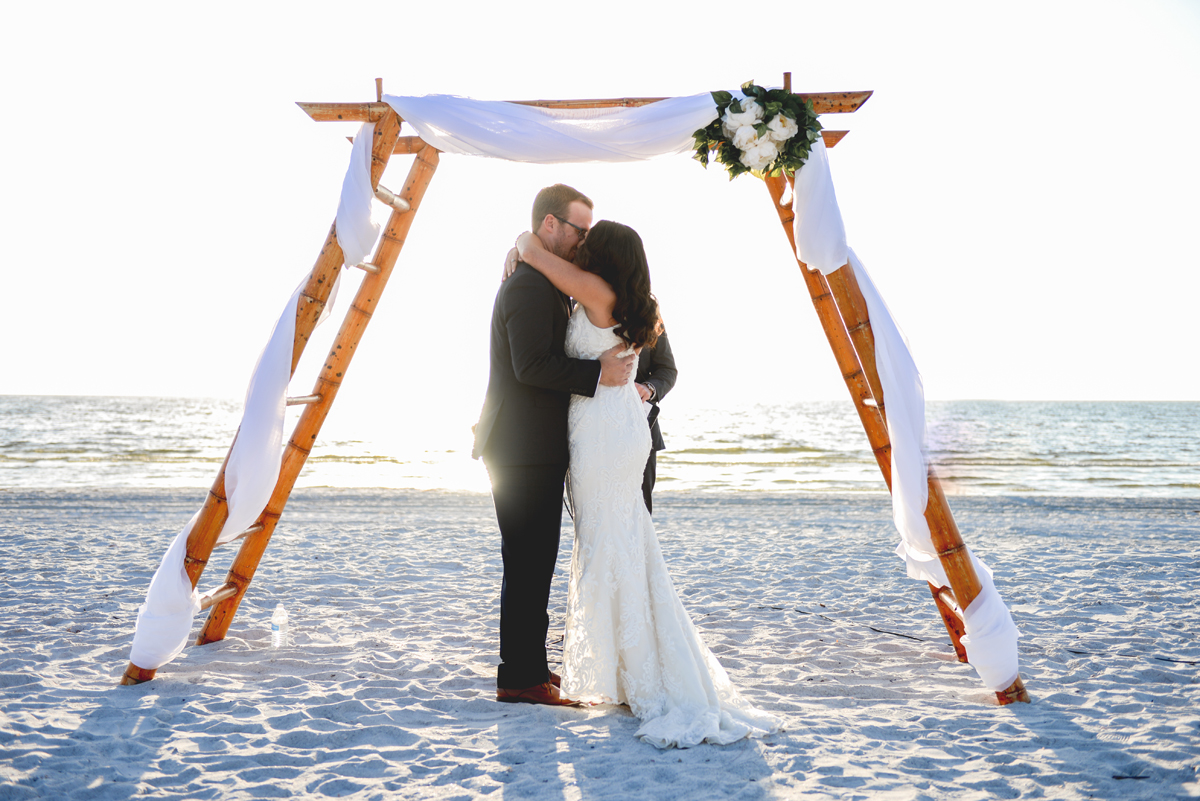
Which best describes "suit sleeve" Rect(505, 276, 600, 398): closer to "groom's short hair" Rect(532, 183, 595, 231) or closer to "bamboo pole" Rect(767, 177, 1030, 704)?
"groom's short hair" Rect(532, 183, 595, 231)

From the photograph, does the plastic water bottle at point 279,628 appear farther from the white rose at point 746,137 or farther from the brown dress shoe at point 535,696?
the white rose at point 746,137

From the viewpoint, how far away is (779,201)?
3.33 meters

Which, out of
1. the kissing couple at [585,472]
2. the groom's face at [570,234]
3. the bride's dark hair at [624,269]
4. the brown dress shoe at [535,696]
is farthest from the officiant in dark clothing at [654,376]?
the brown dress shoe at [535,696]

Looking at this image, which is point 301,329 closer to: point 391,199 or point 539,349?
point 391,199

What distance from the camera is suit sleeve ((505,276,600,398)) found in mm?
2834

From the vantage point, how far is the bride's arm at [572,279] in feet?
9.34

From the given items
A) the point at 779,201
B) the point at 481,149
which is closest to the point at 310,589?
the point at 481,149

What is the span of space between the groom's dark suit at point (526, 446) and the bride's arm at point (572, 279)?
0.25 ft

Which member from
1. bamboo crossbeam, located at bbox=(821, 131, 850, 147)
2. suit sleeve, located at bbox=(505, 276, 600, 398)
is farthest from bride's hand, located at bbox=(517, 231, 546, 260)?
bamboo crossbeam, located at bbox=(821, 131, 850, 147)

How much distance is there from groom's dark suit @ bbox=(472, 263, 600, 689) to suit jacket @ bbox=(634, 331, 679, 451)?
1.49ft

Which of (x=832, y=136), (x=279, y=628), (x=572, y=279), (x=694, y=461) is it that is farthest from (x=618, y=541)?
(x=694, y=461)

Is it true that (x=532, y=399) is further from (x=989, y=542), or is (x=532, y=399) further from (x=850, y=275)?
(x=989, y=542)

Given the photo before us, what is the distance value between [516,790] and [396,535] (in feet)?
18.9

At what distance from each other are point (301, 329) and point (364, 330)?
0.48 meters
